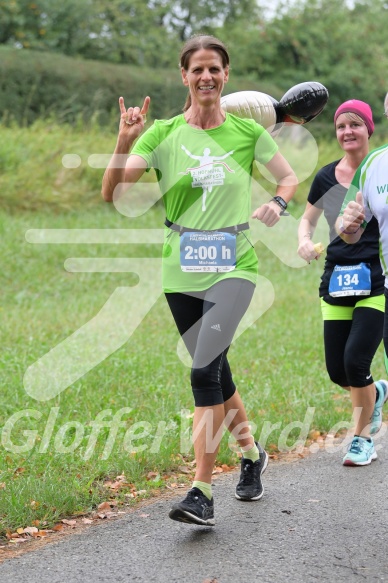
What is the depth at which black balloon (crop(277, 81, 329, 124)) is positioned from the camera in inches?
204

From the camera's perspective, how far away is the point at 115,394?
7309mm

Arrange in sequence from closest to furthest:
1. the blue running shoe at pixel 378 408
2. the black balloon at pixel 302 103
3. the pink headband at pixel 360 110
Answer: the black balloon at pixel 302 103, the pink headband at pixel 360 110, the blue running shoe at pixel 378 408

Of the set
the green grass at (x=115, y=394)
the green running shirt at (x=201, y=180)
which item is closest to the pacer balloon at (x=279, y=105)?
the green running shirt at (x=201, y=180)

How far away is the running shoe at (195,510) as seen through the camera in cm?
428

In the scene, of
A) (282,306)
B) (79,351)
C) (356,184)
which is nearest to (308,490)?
(356,184)

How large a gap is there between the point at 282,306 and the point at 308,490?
6693 millimetres

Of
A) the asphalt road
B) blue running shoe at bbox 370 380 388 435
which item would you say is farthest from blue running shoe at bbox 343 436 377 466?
the asphalt road

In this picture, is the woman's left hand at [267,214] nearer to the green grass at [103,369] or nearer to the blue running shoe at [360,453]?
the green grass at [103,369]

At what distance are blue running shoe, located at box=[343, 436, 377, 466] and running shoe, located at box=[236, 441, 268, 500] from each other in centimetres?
90

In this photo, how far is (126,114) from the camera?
434 centimetres

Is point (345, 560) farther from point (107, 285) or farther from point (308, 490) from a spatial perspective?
point (107, 285)

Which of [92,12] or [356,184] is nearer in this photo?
[356,184]

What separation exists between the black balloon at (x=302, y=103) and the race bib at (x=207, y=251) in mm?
1082

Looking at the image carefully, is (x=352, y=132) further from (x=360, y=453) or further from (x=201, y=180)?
(x=360, y=453)
